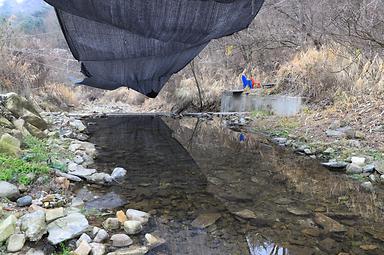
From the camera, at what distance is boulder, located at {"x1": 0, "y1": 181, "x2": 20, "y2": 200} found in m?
2.33

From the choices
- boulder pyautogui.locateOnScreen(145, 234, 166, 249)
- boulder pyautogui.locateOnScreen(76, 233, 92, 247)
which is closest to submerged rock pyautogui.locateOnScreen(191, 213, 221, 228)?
boulder pyautogui.locateOnScreen(145, 234, 166, 249)

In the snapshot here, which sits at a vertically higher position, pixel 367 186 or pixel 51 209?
pixel 367 186

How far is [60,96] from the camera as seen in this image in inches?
487

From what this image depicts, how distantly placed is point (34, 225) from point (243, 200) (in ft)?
5.21

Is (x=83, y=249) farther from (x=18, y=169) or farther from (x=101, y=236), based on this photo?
(x=18, y=169)

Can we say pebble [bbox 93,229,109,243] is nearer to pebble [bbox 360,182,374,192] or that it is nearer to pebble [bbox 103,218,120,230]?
pebble [bbox 103,218,120,230]

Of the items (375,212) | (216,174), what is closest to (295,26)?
(216,174)

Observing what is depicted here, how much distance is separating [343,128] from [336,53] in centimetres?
220

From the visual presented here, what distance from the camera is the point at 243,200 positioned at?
2738 millimetres

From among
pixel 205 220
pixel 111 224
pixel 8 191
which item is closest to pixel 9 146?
pixel 8 191

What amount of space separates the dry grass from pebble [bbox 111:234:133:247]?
437 cm

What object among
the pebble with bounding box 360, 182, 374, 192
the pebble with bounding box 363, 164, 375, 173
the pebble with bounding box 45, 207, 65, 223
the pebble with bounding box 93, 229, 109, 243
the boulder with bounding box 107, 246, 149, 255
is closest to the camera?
the boulder with bounding box 107, 246, 149, 255

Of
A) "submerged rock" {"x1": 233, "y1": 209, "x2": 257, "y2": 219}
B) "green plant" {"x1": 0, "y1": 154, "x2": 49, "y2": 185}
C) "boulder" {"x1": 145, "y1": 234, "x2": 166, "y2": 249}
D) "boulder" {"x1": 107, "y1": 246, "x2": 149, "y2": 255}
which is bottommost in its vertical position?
"boulder" {"x1": 107, "y1": 246, "x2": 149, "y2": 255}

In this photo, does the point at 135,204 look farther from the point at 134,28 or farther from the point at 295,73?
the point at 295,73
